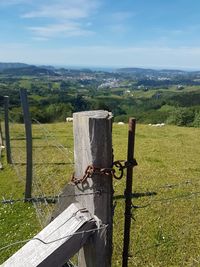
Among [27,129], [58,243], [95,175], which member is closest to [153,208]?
[27,129]

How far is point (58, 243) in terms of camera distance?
9.77ft

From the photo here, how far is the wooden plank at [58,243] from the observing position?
290 cm

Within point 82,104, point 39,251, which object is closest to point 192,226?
point 39,251

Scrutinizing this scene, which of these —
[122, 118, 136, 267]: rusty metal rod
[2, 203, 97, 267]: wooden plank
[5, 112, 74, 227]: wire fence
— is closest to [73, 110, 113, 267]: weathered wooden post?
[2, 203, 97, 267]: wooden plank

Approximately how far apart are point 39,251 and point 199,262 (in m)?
4.41

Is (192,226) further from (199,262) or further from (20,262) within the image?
(20,262)

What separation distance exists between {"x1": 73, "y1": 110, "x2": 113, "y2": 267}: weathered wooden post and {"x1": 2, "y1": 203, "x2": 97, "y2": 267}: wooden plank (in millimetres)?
126

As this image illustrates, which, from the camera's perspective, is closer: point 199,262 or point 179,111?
point 199,262

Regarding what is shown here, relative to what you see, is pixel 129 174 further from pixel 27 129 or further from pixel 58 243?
pixel 27 129

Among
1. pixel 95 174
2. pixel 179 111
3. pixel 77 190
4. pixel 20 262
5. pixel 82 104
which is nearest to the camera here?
pixel 20 262

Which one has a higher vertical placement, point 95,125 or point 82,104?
point 95,125

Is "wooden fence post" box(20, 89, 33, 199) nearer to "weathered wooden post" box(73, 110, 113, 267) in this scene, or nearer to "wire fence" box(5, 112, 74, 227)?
"wire fence" box(5, 112, 74, 227)

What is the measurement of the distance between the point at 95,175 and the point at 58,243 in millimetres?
640

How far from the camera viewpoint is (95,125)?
300 cm
